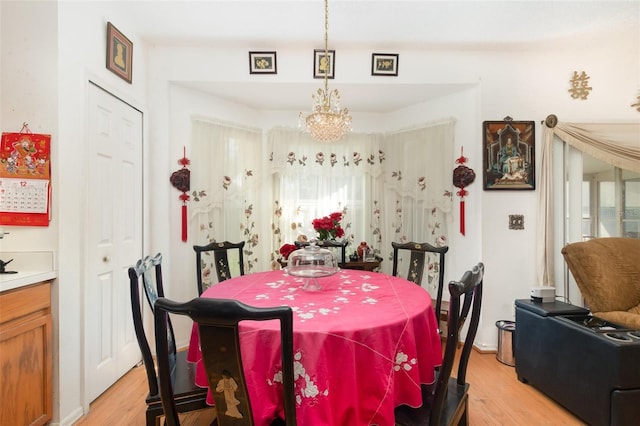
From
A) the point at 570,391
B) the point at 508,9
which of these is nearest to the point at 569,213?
the point at 570,391

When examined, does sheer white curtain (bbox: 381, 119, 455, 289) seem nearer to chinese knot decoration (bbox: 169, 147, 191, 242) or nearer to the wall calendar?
chinese knot decoration (bbox: 169, 147, 191, 242)

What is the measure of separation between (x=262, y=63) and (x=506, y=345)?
131 inches

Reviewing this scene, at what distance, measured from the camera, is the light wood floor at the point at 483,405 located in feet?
6.29

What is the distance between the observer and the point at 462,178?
296 centimetres

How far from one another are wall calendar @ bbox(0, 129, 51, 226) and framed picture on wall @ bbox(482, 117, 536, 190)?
3.38 m

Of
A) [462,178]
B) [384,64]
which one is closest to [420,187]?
[462,178]

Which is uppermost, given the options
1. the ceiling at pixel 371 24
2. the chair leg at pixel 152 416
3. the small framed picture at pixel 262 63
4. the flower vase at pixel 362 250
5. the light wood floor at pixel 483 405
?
the ceiling at pixel 371 24

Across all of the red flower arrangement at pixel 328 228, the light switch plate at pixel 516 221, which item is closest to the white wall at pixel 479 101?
the light switch plate at pixel 516 221

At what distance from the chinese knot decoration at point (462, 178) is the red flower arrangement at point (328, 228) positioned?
→ 1.28m

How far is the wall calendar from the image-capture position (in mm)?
1774

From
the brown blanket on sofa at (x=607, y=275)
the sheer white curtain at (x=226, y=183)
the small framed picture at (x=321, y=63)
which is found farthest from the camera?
the sheer white curtain at (x=226, y=183)

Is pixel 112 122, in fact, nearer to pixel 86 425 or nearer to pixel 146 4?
pixel 146 4

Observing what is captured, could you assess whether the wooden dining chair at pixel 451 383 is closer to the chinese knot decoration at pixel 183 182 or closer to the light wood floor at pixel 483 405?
the light wood floor at pixel 483 405

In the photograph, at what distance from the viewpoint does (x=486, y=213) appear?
9.53 feet
